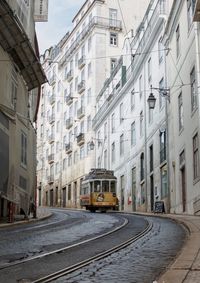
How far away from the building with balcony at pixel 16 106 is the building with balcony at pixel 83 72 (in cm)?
3013

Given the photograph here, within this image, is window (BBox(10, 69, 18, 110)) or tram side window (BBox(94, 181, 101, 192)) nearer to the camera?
window (BBox(10, 69, 18, 110))

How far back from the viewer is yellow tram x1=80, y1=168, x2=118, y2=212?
3694 cm

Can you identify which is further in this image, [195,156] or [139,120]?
[139,120]

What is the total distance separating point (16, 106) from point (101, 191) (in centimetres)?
1417

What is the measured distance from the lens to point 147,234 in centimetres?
1455

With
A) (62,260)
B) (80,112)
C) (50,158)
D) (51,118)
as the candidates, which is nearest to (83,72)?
(80,112)

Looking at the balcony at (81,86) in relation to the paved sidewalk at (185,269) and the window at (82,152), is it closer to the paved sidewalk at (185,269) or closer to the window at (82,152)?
the window at (82,152)

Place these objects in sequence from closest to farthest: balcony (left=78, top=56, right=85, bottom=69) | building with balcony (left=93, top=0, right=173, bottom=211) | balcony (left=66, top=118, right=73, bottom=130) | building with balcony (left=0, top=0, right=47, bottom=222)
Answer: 1. building with balcony (left=0, top=0, right=47, bottom=222)
2. building with balcony (left=93, top=0, right=173, bottom=211)
3. balcony (left=78, top=56, right=85, bottom=69)
4. balcony (left=66, top=118, right=73, bottom=130)

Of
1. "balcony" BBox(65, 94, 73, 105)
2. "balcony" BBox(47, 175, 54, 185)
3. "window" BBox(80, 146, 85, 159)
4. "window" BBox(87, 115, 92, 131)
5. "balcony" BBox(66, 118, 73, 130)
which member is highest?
"balcony" BBox(65, 94, 73, 105)

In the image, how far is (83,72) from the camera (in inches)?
2480

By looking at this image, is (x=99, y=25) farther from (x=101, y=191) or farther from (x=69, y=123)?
(x=101, y=191)

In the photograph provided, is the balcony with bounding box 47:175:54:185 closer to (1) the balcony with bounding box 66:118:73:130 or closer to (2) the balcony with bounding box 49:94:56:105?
(2) the balcony with bounding box 49:94:56:105

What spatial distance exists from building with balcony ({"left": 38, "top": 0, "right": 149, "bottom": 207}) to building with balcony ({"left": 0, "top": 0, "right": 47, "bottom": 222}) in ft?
98.9

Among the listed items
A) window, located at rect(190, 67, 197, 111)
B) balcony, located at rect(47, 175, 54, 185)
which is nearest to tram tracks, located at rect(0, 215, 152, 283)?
window, located at rect(190, 67, 197, 111)
